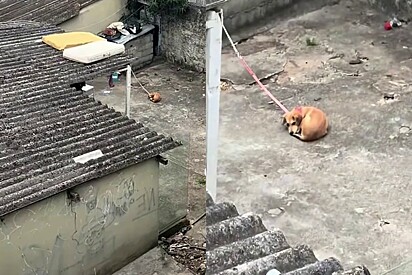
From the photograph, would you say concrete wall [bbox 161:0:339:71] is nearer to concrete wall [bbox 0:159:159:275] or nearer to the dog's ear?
the dog's ear

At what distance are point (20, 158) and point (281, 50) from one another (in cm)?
289

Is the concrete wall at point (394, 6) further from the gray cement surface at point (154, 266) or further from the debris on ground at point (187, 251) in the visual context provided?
the gray cement surface at point (154, 266)

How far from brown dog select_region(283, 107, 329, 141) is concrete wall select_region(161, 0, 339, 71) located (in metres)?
0.83

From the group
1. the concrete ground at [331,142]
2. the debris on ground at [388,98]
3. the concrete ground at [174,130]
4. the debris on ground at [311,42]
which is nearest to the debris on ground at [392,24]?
the concrete ground at [331,142]

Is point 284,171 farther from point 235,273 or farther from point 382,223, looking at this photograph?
point 235,273

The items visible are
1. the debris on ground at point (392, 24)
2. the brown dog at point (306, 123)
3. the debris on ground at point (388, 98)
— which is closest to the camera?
the brown dog at point (306, 123)

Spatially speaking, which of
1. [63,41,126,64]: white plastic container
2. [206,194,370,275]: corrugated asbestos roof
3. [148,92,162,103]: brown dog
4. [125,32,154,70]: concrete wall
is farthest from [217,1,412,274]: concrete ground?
[125,32,154,70]: concrete wall

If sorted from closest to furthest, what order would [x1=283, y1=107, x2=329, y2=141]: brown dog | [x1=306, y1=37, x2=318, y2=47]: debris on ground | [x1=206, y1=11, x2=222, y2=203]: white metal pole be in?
[x1=206, y1=11, x2=222, y2=203]: white metal pole → [x1=283, y1=107, x2=329, y2=141]: brown dog → [x1=306, y1=37, x2=318, y2=47]: debris on ground

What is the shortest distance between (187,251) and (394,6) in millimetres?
4029

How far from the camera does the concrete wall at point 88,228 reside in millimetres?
3590

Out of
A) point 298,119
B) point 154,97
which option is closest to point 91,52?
point 298,119

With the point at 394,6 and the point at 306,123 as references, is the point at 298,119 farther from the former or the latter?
the point at 394,6

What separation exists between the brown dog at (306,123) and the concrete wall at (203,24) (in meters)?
0.83

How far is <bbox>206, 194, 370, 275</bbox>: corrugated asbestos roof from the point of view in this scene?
167 cm
